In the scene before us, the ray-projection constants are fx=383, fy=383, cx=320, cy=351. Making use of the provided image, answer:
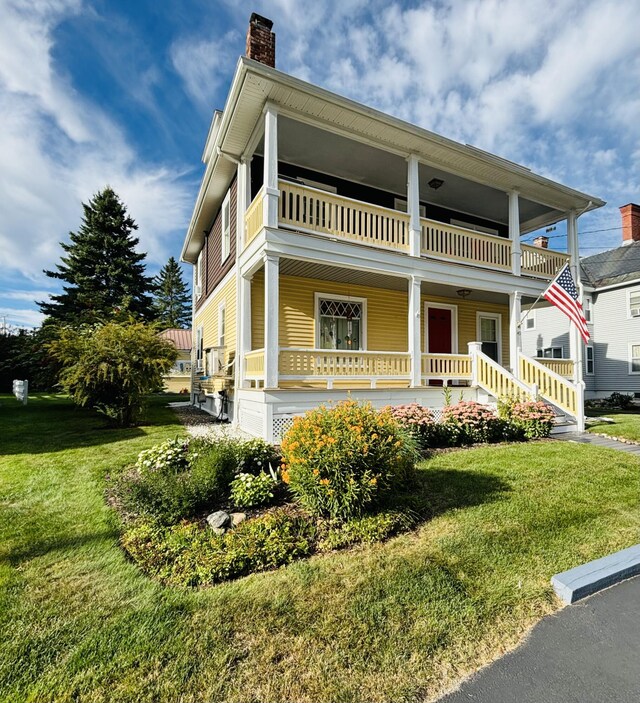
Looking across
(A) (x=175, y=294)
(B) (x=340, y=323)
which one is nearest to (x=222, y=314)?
(B) (x=340, y=323)

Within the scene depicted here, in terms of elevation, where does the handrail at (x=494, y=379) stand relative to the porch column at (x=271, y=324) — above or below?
below

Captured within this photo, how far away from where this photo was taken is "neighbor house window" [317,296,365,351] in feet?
34.8

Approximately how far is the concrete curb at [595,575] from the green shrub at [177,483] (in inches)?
131

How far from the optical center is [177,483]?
4133mm

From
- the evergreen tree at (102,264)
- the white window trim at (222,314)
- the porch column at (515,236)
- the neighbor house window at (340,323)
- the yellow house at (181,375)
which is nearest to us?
the neighbor house window at (340,323)

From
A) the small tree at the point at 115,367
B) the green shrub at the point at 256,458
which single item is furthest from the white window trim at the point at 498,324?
the green shrub at the point at 256,458

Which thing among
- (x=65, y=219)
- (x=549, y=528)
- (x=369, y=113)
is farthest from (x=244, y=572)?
(x=65, y=219)

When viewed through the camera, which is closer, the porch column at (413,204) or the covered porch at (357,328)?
the covered porch at (357,328)

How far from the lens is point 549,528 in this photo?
3.89m

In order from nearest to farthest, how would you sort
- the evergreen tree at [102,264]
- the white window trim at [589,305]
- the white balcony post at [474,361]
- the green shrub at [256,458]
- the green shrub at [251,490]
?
1. the green shrub at [251,490]
2. the green shrub at [256,458]
3. the white balcony post at [474,361]
4. the white window trim at [589,305]
5. the evergreen tree at [102,264]

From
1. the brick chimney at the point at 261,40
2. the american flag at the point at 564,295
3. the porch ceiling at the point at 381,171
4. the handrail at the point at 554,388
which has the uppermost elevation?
the brick chimney at the point at 261,40

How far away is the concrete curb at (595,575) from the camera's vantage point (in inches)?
115

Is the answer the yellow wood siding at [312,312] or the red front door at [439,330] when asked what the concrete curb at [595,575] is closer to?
the yellow wood siding at [312,312]

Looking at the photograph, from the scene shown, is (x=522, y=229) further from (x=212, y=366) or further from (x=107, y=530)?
(x=107, y=530)
